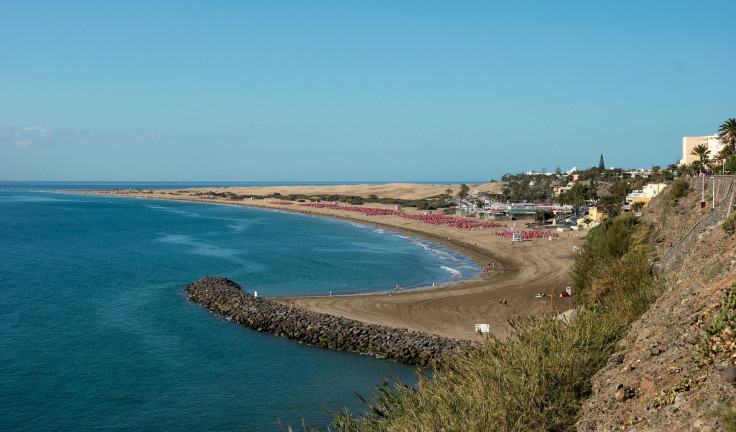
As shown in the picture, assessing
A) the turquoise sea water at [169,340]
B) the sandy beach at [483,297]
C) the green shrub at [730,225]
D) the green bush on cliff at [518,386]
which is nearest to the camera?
the green bush on cliff at [518,386]

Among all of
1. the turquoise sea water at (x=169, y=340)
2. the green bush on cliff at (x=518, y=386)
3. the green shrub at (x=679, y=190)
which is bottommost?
the turquoise sea water at (x=169, y=340)

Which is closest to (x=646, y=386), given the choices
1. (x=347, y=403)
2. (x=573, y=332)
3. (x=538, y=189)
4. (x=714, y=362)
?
(x=714, y=362)

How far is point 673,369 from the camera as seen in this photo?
952 cm

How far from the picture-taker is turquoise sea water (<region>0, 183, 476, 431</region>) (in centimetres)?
2162

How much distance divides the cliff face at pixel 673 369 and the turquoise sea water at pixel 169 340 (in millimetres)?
12281

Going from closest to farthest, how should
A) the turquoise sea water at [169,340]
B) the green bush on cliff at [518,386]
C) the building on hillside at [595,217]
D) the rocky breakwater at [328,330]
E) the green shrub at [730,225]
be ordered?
the green bush on cliff at [518,386]
the green shrub at [730,225]
the turquoise sea water at [169,340]
the rocky breakwater at [328,330]
the building on hillside at [595,217]

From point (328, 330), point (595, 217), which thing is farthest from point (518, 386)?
point (595, 217)

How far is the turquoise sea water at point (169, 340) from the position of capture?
21.6m

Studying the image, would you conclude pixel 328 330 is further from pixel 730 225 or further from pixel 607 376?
pixel 607 376

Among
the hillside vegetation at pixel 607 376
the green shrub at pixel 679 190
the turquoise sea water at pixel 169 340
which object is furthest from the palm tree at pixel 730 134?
the hillside vegetation at pixel 607 376

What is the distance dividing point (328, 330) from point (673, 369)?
71.6ft

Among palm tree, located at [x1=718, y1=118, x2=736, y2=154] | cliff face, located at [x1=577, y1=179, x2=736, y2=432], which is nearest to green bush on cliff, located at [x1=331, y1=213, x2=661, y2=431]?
cliff face, located at [x1=577, y1=179, x2=736, y2=432]

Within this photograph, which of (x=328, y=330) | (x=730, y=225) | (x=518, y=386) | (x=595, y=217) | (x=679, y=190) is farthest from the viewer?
(x=595, y=217)

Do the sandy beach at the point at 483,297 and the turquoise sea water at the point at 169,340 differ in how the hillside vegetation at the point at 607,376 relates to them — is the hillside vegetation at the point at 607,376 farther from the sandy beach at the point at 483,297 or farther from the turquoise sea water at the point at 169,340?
the turquoise sea water at the point at 169,340
